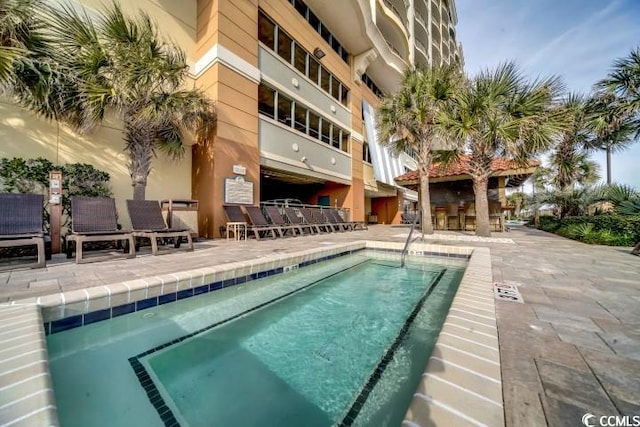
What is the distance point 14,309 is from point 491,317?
3374 mm

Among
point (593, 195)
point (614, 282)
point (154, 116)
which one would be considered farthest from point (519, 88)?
point (154, 116)

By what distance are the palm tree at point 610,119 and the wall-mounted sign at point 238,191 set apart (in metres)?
11.9

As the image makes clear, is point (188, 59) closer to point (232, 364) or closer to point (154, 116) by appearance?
point (154, 116)

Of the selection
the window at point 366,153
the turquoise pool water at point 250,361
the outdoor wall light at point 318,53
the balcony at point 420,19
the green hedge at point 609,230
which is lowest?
the turquoise pool water at point 250,361

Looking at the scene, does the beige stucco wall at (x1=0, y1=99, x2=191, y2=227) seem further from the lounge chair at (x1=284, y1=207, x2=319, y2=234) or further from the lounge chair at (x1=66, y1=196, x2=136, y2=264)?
the lounge chair at (x1=284, y1=207, x2=319, y2=234)

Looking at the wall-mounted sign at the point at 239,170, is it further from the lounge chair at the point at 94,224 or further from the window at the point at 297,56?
the window at the point at 297,56

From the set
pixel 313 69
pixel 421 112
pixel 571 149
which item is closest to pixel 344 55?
pixel 313 69

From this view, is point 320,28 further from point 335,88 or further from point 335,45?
point 335,88

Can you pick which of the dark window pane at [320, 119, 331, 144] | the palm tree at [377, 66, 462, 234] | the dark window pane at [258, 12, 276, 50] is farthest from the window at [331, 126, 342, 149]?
the dark window pane at [258, 12, 276, 50]

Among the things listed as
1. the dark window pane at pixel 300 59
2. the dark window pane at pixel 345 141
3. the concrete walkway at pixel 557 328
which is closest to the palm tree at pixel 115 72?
the concrete walkway at pixel 557 328

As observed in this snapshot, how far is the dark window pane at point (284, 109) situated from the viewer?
32.4 ft

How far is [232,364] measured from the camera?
182 centimetres

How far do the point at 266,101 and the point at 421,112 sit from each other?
5.63 meters

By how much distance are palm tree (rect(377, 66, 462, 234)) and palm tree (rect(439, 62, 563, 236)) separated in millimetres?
708
